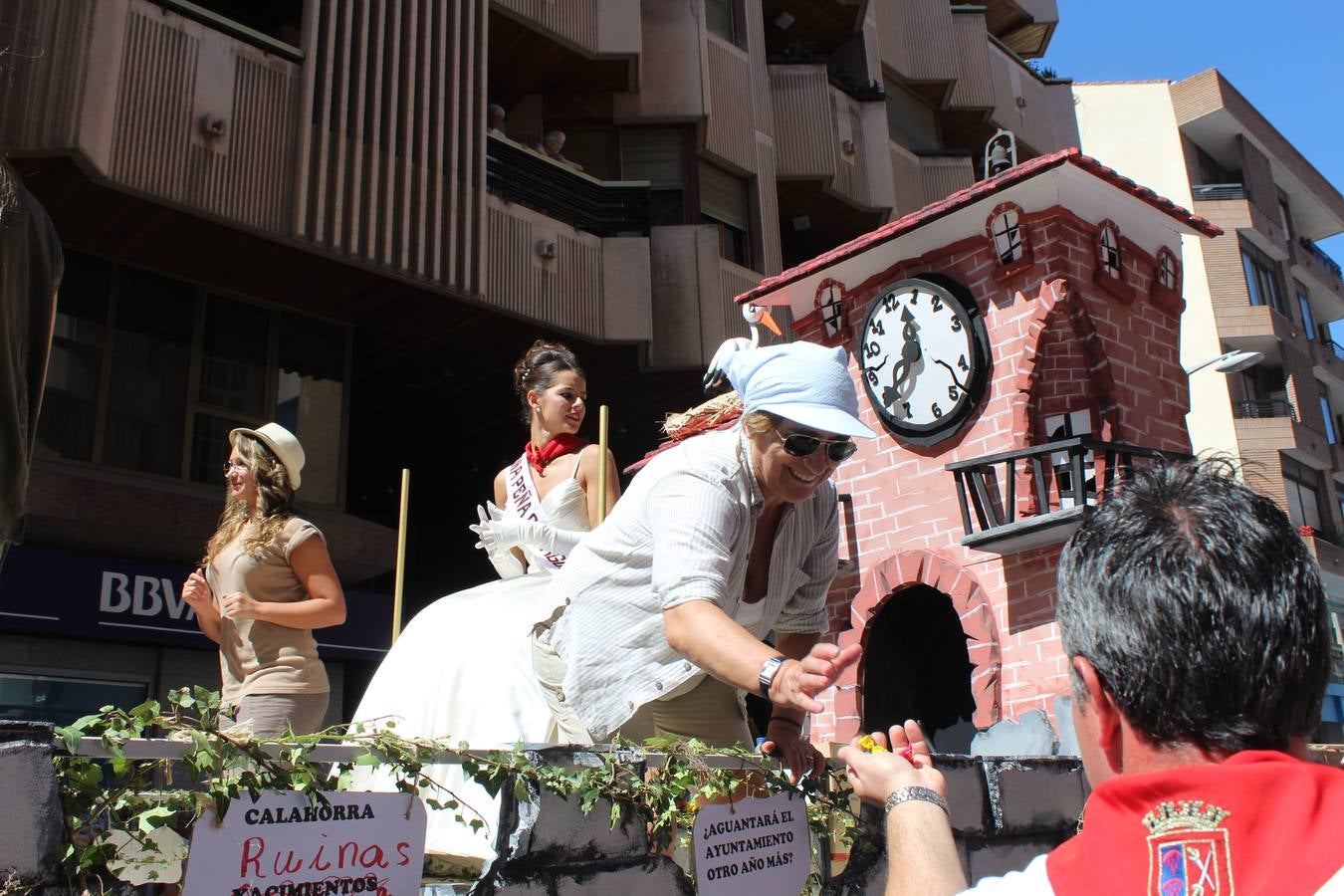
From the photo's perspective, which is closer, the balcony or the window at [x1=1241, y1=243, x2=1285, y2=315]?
the balcony

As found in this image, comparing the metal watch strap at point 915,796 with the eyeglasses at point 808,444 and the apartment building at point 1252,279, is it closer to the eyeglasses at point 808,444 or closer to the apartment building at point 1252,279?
the eyeglasses at point 808,444

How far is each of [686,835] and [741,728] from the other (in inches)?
25.9

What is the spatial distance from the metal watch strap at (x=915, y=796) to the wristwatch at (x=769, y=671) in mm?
449

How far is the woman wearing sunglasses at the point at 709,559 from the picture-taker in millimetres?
2498

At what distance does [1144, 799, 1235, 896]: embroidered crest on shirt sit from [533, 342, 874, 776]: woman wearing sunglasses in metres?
1.17

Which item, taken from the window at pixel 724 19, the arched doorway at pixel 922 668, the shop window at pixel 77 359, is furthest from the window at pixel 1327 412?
the shop window at pixel 77 359

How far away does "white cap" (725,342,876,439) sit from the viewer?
260 centimetres

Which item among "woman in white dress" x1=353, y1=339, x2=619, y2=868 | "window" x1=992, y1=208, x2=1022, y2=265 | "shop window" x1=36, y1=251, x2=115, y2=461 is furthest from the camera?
"shop window" x1=36, y1=251, x2=115, y2=461

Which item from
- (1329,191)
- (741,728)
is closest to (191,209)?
(741,728)

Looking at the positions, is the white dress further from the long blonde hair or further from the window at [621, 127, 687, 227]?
the window at [621, 127, 687, 227]

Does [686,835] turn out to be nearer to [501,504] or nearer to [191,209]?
[501,504]

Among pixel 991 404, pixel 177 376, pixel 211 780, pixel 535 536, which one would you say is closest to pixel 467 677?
pixel 535 536

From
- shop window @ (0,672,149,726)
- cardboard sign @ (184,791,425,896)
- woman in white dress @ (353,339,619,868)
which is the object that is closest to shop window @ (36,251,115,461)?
shop window @ (0,672,149,726)

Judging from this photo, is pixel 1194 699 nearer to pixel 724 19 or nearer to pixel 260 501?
pixel 260 501
